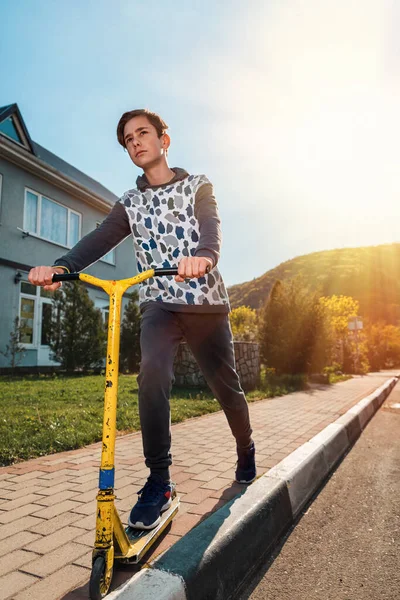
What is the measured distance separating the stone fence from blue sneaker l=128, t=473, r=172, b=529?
7.36 metres

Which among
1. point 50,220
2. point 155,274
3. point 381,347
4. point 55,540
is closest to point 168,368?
point 155,274

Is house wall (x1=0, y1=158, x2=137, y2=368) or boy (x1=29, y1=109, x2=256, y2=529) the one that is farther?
house wall (x1=0, y1=158, x2=137, y2=368)

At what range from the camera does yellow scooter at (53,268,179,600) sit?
1601mm

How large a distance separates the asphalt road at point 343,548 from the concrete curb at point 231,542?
7 centimetres

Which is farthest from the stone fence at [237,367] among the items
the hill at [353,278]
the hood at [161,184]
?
the hill at [353,278]

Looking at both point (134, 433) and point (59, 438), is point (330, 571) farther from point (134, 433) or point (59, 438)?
point (134, 433)

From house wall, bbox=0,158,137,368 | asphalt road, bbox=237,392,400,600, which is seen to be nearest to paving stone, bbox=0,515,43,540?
asphalt road, bbox=237,392,400,600

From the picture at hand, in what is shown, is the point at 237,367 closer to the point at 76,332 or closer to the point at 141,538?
the point at 76,332

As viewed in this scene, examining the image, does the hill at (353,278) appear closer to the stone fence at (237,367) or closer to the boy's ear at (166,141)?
the stone fence at (237,367)

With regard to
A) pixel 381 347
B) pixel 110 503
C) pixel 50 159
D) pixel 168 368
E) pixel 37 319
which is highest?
pixel 50 159

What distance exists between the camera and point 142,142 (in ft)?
8.62

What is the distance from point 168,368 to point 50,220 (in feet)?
47.2

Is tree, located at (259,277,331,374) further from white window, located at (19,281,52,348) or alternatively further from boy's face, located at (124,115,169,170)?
boy's face, located at (124,115,169,170)

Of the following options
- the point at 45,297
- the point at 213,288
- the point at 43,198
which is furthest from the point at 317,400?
the point at 43,198
